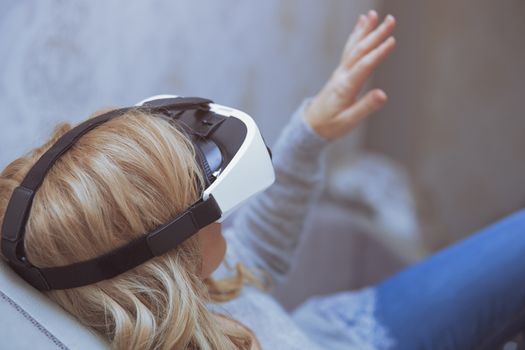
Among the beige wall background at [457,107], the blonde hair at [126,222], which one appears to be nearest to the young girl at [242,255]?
the blonde hair at [126,222]

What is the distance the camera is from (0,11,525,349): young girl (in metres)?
0.58

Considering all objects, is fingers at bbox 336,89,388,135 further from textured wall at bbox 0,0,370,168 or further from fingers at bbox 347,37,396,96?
textured wall at bbox 0,0,370,168

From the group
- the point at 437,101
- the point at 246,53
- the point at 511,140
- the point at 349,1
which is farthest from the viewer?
the point at 511,140

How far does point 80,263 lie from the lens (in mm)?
578

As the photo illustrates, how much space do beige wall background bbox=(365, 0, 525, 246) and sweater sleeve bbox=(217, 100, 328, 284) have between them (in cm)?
108

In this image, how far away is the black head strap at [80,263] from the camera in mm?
576

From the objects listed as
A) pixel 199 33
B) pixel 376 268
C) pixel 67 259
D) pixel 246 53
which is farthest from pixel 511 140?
pixel 67 259

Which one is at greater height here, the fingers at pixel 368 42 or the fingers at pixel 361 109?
the fingers at pixel 368 42

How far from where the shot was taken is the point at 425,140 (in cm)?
210

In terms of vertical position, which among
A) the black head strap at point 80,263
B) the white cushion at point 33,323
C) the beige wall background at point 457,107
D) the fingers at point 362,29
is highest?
the fingers at point 362,29

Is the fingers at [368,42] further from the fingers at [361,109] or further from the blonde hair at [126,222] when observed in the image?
the blonde hair at [126,222]

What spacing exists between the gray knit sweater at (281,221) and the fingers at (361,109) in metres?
0.05

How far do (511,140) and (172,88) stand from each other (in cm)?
153

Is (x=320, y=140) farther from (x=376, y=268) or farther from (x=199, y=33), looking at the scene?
(x=376, y=268)
